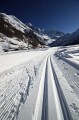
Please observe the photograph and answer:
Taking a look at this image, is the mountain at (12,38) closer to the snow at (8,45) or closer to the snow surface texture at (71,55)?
the snow at (8,45)

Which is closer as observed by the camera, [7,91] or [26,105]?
[26,105]

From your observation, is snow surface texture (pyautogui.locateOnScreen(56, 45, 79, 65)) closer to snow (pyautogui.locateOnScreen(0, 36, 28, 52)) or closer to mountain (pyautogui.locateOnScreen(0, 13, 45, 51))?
snow (pyautogui.locateOnScreen(0, 36, 28, 52))

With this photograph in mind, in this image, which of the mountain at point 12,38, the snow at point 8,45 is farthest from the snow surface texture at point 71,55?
the mountain at point 12,38

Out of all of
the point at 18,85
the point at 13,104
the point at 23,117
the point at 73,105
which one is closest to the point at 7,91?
the point at 18,85

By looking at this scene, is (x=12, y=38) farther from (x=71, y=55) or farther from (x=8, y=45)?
(x=71, y=55)

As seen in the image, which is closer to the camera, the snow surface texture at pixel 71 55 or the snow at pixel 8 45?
the snow surface texture at pixel 71 55

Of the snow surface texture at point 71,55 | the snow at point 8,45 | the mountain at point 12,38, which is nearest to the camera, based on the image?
the snow surface texture at point 71,55

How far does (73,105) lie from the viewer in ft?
13.0

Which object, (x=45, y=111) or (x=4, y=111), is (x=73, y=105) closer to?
(x=45, y=111)

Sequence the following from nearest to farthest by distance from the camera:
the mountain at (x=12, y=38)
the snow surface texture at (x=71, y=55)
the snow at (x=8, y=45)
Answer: the snow surface texture at (x=71, y=55), the snow at (x=8, y=45), the mountain at (x=12, y=38)

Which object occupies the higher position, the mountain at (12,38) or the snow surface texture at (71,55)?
the mountain at (12,38)

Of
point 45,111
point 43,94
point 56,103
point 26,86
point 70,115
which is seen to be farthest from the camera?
point 26,86

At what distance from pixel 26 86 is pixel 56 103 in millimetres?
2282

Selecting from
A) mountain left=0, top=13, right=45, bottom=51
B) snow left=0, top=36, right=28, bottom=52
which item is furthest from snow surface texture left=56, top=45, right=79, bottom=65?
mountain left=0, top=13, right=45, bottom=51
